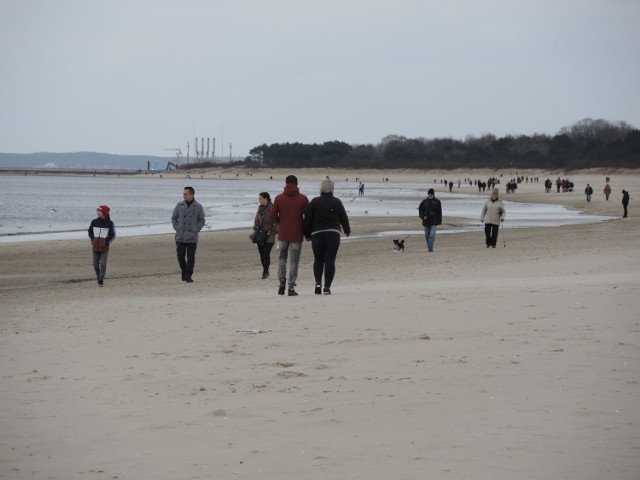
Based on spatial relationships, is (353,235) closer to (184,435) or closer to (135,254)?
(135,254)

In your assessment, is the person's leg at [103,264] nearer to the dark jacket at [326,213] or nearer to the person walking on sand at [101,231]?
the person walking on sand at [101,231]

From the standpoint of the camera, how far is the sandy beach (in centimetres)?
569

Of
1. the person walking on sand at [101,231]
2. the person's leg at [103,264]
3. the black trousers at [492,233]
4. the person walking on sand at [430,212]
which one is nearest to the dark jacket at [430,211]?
the person walking on sand at [430,212]

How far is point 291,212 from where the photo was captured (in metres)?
13.4

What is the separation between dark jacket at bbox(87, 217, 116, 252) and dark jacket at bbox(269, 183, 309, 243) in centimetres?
429

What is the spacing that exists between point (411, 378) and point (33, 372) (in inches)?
130

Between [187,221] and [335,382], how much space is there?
30.3 ft

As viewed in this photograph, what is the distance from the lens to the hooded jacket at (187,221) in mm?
16406

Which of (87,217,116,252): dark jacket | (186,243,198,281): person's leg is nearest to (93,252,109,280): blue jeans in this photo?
(87,217,116,252): dark jacket

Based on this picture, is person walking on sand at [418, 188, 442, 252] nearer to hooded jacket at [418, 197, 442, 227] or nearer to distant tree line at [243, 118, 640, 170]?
hooded jacket at [418, 197, 442, 227]

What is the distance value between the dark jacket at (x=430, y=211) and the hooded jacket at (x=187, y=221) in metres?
6.78

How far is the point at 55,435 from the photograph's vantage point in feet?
21.1

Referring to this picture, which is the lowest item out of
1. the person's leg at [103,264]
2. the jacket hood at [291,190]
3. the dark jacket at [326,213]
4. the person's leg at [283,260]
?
the person's leg at [103,264]

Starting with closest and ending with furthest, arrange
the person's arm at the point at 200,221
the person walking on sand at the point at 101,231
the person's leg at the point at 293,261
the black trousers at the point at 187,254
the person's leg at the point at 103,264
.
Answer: the person's leg at the point at 293,261 < the person's arm at the point at 200,221 < the person walking on sand at the point at 101,231 < the black trousers at the point at 187,254 < the person's leg at the point at 103,264
